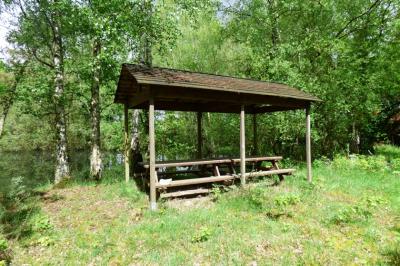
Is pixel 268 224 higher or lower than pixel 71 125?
lower

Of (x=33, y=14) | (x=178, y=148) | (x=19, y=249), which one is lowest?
(x=19, y=249)

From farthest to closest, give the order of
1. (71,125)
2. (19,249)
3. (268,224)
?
1. (71,125)
2. (268,224)
3. (19,249)

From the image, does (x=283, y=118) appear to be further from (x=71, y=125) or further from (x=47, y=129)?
(x=47, y=129)

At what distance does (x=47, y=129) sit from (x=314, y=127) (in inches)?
832

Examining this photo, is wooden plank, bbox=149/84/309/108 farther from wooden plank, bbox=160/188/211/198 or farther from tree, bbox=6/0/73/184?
tree, bbox=6/0/73/184

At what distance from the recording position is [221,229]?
5.85 meters

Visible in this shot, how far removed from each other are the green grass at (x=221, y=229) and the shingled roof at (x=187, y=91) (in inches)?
116

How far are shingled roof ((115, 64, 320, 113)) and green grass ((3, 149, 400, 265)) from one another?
2.95 metres

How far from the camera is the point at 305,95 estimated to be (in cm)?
1065

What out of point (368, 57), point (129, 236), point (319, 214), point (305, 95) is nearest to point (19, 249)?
point (129, 236)

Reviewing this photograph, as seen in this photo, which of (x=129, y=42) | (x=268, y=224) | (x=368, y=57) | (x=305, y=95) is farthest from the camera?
(x=368, y=57)

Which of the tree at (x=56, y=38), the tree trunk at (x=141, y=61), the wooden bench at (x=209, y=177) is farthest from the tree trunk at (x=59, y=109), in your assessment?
the wooden bench at (x=209, y=177)

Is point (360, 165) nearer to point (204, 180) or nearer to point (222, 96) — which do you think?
point (222, 96)

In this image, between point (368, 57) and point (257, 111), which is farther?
point (368, 57)
